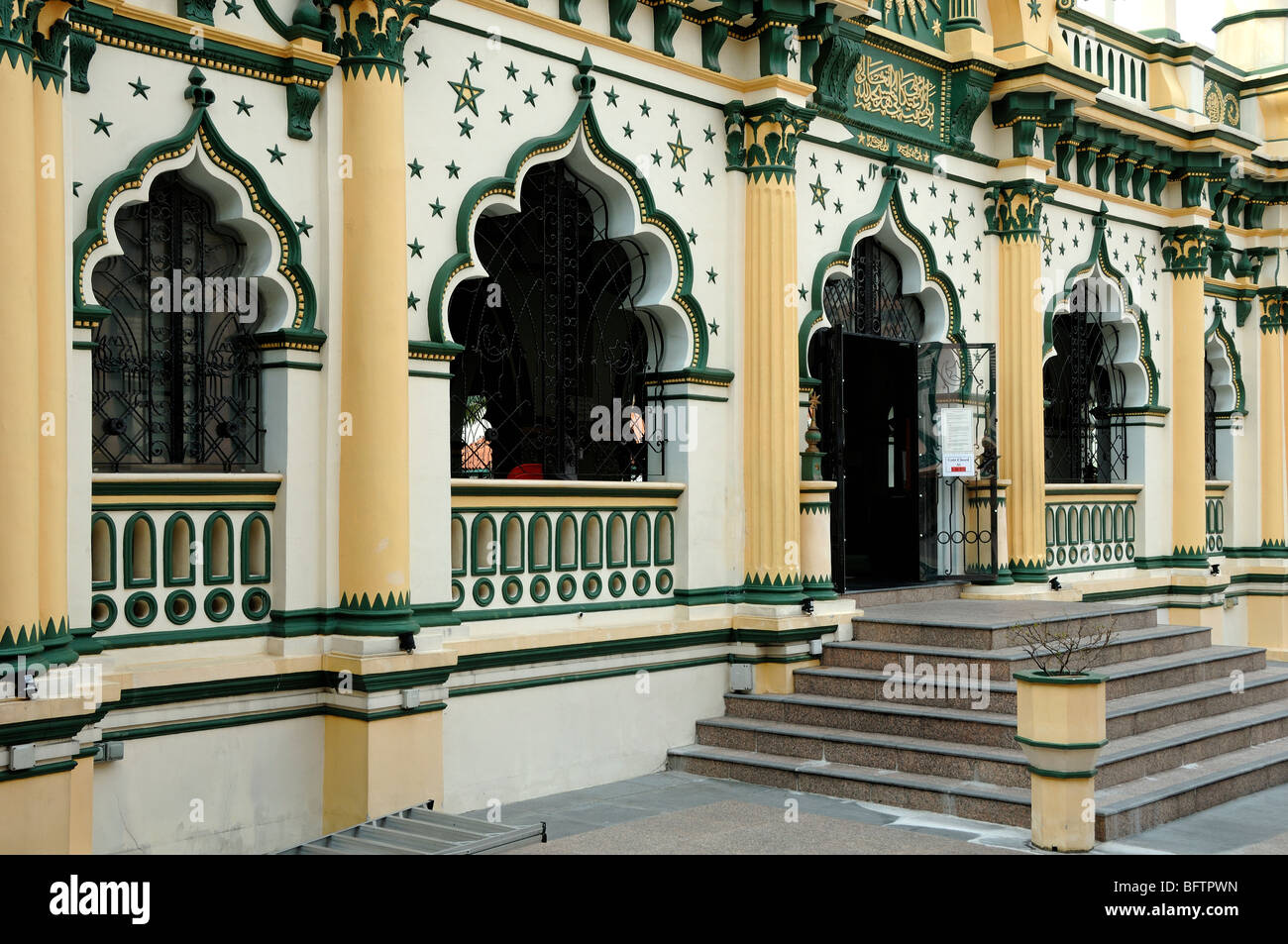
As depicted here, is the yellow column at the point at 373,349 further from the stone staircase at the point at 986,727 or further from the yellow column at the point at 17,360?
the stone staircase at the point at 986,727

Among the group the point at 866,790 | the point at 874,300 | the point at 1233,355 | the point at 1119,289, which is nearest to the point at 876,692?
the point at 866,790

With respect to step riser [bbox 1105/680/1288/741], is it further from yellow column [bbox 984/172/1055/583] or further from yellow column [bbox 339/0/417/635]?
yellow column [bbox 339/0/417/635]

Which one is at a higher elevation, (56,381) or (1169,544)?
(56,381)

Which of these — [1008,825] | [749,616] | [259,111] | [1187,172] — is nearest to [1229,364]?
[1187,172]

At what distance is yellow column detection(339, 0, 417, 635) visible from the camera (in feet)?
25.3

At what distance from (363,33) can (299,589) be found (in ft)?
10.7

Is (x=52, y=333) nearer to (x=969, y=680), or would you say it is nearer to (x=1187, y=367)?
(x=969, y=680)

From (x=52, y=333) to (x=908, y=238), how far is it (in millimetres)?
7889

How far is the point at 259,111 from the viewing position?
7547 mm

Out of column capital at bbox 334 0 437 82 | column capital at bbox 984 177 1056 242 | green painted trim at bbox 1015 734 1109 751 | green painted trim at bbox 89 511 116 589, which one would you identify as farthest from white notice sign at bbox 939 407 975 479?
green painted trim at bbox 89 511 116 589

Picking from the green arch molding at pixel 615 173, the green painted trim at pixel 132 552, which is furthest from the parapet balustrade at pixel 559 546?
the green painted trim at pixel 132 552

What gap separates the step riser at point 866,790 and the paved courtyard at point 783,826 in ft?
0.20

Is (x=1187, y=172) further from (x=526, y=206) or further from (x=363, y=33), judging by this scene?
(x=363, y=33)

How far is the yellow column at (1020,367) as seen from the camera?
12812 millimetres
